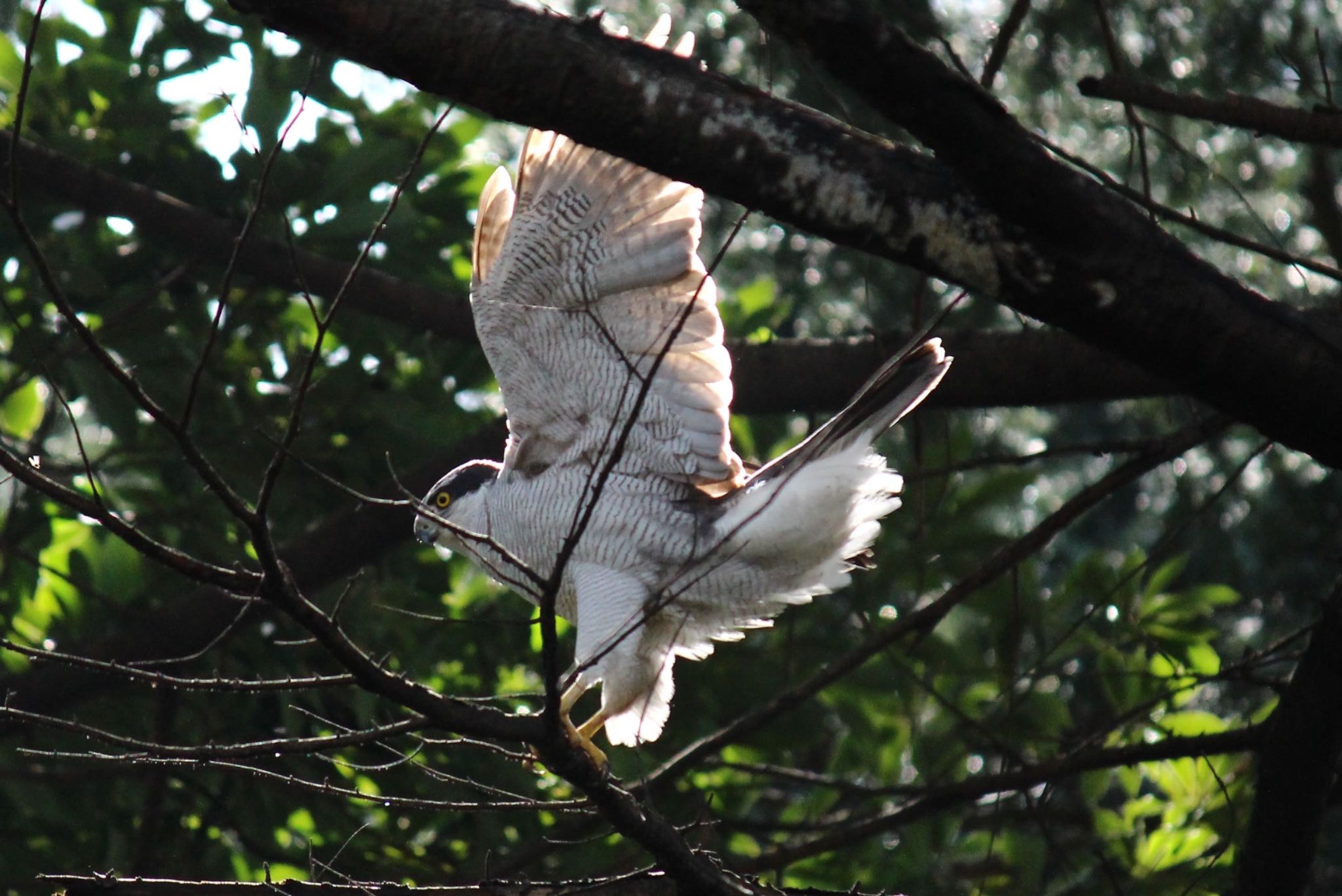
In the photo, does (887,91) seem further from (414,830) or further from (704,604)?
(414,830)

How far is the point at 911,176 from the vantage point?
2.25 metres

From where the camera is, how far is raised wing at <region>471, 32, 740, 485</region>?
367cm

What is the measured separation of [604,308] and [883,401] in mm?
809

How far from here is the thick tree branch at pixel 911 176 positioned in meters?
2.08

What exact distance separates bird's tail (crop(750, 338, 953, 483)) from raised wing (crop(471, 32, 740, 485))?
334 millimetres

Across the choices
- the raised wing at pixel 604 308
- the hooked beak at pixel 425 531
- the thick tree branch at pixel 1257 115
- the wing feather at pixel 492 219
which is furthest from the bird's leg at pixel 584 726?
the thick tree branch at pixel 1257 115

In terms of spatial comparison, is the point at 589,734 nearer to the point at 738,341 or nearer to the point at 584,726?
the point at 584,726

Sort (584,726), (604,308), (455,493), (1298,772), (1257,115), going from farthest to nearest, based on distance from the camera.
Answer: (455,493)
(604,308)
(584,726)
(1298,772)
(1257,115)

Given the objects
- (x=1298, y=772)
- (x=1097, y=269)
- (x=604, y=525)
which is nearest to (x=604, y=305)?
(x=604, y=525)

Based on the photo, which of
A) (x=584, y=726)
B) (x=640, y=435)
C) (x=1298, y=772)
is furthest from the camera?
(x=640, y=435)

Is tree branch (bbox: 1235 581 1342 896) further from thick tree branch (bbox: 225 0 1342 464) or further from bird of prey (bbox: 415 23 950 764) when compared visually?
bird of prey (bbox: 415 23 950 764)

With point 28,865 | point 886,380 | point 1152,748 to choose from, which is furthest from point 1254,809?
point 28,865

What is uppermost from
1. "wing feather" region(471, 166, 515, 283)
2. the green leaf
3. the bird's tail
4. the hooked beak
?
the green leaf

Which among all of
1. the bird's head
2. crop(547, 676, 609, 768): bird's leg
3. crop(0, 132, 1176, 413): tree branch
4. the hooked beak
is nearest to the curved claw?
crop(547, 676, 609, 768): bird's leg
